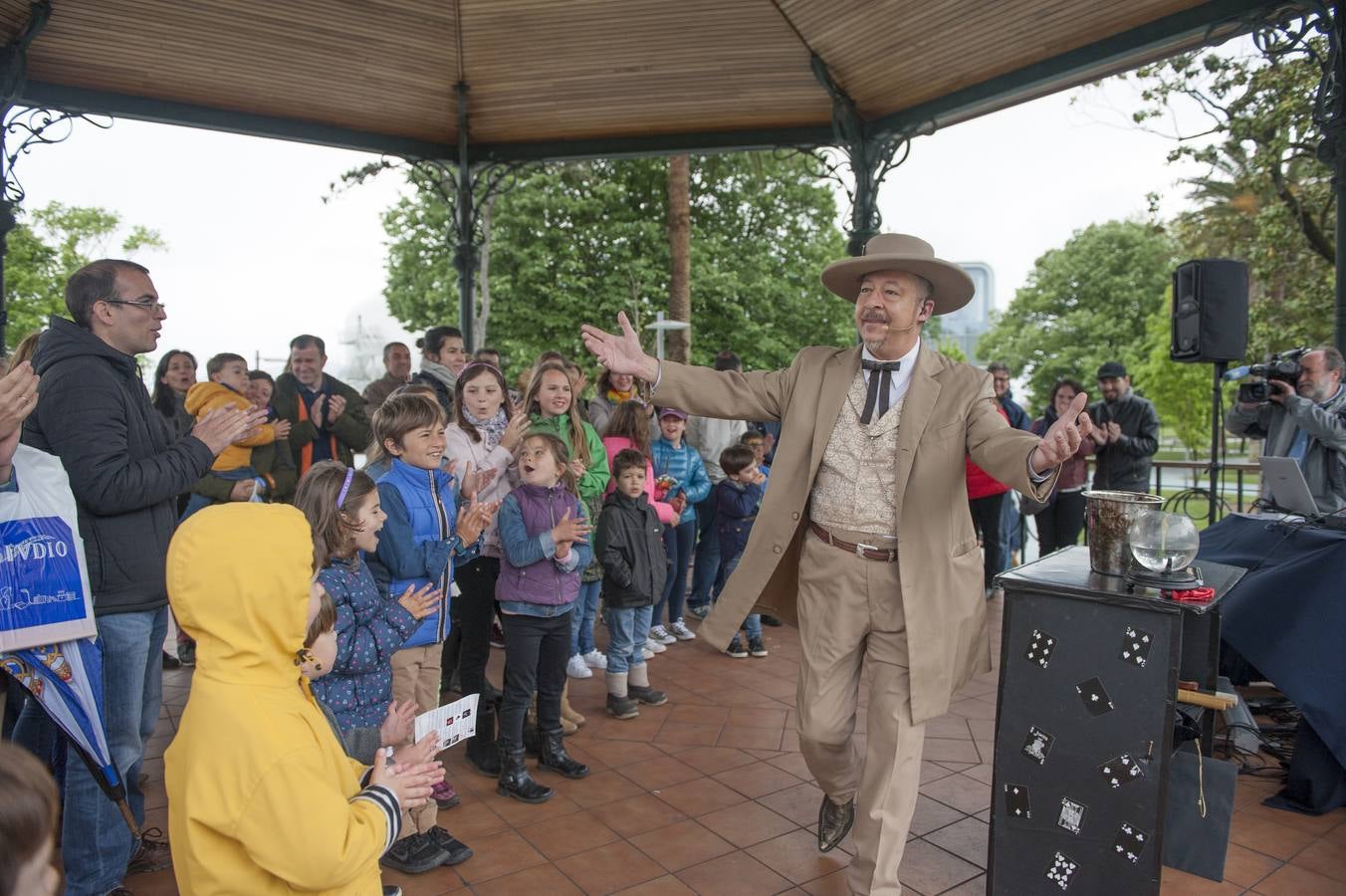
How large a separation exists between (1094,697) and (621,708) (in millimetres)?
A: 2525

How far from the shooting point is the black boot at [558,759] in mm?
3934

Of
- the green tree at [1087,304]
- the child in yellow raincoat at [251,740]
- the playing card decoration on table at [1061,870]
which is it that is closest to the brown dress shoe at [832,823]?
the playing card decoration on table at [1061,870]

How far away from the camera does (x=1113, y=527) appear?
2965mm

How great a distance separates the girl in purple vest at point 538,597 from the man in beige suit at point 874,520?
0.83 metres

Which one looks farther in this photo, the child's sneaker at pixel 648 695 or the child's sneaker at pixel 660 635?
the child's sneaker at pixel 660 635

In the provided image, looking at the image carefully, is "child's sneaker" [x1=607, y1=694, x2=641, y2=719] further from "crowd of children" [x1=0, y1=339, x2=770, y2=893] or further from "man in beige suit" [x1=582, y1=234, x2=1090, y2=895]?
"man in beige suit" [x1=582, y1=234, x2=1090, y2=895]

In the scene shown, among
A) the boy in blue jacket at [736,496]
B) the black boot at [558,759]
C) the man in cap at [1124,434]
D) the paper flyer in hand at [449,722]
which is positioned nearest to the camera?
the paper flyer in hand at [449,722]

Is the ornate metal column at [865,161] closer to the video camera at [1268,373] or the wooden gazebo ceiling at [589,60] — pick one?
the wooden gazebo ceiling at [589,60]

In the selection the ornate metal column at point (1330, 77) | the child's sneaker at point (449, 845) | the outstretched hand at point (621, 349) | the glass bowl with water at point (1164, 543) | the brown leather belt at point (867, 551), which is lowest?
the child's sneaker at point (449, 845)

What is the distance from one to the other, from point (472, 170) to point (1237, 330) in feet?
17.8

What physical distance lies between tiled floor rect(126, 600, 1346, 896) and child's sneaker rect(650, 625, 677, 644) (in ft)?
4.13

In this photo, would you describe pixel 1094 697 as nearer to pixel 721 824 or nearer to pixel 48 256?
pixel 721 824

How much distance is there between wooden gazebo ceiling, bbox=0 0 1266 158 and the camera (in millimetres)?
5008

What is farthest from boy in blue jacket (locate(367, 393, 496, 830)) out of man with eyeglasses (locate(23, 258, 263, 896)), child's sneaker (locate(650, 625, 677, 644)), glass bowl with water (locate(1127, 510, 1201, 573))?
child's sneaker (locate(650, 625, 677, 644))
